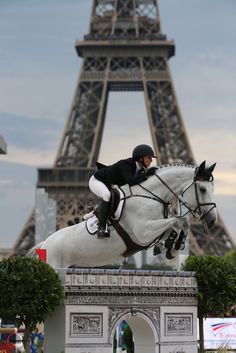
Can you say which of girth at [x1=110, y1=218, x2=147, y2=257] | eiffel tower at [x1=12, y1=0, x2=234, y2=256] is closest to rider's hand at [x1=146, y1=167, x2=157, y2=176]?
girth at [x1=110, y1=218, x2=147, y2=257]

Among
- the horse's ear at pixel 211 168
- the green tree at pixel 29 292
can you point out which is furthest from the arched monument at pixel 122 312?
the horse's ear at pixel 211 168

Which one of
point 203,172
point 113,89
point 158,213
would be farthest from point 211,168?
point 113,89

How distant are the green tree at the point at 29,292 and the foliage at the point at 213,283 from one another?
3243 millimetres

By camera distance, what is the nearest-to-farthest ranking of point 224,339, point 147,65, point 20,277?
point 20,277 → point 224,339 → point 147,65

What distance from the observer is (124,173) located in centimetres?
1534

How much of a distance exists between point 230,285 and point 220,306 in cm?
49

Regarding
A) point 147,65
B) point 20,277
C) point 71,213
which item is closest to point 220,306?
point 20,277

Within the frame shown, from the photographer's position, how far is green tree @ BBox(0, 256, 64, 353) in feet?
48.9

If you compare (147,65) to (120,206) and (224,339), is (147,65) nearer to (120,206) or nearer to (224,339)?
(224,339)

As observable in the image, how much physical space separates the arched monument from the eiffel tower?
2460 inches

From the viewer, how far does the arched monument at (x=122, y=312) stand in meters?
15.2

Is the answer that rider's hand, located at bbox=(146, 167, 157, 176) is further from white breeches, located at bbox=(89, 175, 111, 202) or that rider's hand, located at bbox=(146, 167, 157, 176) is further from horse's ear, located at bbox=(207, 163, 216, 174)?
horse's ear, located at bbox=(207, 163, 216, 174)

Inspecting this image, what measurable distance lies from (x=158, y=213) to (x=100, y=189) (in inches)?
44.3

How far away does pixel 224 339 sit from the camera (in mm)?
27500
